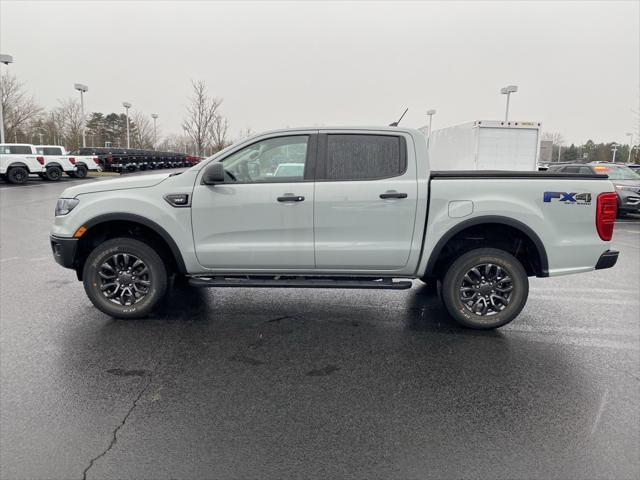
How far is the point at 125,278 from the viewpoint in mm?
4836

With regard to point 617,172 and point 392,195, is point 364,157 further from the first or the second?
point 617,172

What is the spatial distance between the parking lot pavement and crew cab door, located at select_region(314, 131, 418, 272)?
76cm

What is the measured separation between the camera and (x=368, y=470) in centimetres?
256

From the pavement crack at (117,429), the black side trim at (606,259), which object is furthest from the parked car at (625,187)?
the pavement crack at (117,429)

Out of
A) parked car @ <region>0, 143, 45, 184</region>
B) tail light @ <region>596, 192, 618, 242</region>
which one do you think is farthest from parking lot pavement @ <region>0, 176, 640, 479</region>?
parked car @ <region>0, 143, 45, 184</region>

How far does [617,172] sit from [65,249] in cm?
1587

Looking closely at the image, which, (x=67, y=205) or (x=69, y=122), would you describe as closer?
(x=67, y=205)

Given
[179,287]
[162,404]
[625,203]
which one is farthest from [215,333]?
[625,203]

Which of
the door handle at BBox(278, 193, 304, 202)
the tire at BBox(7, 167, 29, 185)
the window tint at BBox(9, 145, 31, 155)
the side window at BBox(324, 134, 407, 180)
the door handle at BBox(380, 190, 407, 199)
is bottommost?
the tire at BBox(7, 167, 29, 185)

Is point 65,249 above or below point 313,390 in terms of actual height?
above

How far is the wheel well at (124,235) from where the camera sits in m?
4.91

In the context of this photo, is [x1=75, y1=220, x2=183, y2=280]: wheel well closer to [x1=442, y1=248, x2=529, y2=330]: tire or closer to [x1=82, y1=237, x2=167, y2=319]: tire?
[x1=82, y1=237, x2=167, y2=319]: tire

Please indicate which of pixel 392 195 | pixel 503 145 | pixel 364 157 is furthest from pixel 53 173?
pixel 392 195

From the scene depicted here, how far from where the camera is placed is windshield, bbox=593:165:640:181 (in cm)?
1454
